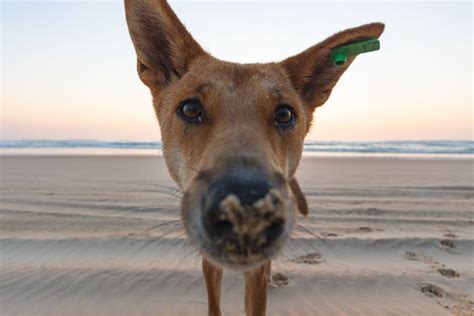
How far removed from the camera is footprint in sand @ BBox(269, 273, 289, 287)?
14.9 feet

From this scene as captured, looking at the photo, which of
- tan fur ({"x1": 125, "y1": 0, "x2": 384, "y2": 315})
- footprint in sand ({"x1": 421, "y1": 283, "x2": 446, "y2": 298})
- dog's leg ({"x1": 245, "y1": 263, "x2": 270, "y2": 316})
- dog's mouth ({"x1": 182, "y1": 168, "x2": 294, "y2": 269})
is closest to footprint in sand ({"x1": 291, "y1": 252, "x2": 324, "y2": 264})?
footprint in sand ({"x1": 421, "y1": 283, "x2": 446, "y2": 298})

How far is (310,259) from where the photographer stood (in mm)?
5156

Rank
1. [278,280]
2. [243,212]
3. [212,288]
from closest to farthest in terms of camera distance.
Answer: [243,212], [212,288], [278,280]

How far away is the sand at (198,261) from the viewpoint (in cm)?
412

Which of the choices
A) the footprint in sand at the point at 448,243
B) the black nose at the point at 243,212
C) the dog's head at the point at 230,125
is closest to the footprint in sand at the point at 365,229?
the footprint in sand at the point at 448,243

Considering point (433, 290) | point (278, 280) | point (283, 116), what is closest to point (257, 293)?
point (278, 280)

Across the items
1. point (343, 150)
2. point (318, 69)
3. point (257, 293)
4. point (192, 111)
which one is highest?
point (318, 69)

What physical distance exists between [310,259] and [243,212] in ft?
12.3

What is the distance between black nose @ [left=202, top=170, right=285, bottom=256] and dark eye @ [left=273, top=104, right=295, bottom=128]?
4.04 feet

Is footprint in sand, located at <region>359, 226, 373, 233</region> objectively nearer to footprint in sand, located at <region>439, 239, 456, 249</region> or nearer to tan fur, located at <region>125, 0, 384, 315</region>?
footprint in sand, located at <region>439, 239, 456, 249</region>

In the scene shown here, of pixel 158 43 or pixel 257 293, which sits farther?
pixel 158 43

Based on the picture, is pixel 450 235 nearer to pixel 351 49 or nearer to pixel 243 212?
pixel 351 49

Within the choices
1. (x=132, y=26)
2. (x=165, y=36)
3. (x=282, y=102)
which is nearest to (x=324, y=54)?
(x=282, y=102)

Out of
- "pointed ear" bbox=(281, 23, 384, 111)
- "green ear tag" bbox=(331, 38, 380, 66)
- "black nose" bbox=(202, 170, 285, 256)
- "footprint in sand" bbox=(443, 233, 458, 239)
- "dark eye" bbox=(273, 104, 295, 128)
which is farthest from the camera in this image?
"footprint in sand" bbox=(443, 233, 458, 239)
